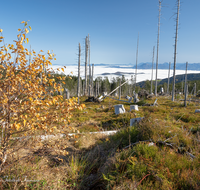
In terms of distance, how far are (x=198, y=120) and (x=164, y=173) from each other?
7297 millimetres

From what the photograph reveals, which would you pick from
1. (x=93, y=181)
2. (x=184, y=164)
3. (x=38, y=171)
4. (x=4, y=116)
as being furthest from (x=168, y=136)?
(x=4, y=116)

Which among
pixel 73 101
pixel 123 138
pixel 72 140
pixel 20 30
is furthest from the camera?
pixel 72 140

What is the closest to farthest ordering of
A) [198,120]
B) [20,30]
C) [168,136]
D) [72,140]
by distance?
[20,30], [168,136], [72,140], [198,120]

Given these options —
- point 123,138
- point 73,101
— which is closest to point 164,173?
point 123,138

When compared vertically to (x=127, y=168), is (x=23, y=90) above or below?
above

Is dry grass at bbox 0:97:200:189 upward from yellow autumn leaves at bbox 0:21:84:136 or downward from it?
downward

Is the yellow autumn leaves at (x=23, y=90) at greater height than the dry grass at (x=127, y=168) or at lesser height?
greater

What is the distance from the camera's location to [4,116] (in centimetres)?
285

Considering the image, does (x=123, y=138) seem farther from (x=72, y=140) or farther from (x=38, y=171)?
(x=38, y=171)

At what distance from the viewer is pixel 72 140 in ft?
22.1

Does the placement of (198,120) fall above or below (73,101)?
below

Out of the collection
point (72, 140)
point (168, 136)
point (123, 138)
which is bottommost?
point (72, 140)

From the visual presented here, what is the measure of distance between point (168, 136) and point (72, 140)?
4.42 m

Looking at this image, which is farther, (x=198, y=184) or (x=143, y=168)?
(x=143, y=168)
